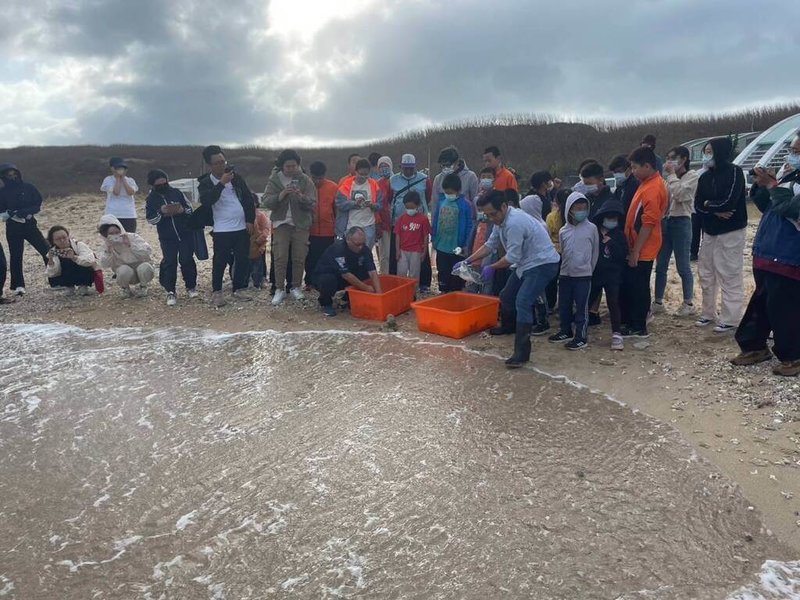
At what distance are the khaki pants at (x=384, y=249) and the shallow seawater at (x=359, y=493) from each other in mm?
2742

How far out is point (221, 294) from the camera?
755 cm

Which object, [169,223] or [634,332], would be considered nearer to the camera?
[634,332]

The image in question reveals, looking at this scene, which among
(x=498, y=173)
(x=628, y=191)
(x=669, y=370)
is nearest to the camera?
(x=669, y=370)

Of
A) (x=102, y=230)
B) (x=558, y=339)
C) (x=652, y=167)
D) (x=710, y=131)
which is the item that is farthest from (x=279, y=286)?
(x=710, y=131)

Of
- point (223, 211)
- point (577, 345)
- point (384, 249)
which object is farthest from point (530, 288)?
point (223, 211)

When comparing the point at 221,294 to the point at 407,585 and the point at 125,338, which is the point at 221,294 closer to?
the point at 125,338

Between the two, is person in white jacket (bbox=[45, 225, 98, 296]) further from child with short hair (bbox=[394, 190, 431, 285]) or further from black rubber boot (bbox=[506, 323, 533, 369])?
black rubber boot (bbox=[506, 323, 533, 369])

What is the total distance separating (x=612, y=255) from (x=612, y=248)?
2.5 inches

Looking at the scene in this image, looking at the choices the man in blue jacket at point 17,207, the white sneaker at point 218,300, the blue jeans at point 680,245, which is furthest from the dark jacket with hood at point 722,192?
the man in blue jacket at point 17,207

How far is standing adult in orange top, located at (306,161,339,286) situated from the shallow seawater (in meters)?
→ 2.53

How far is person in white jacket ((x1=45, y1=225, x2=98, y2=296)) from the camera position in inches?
307

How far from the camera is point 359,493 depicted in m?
3.44

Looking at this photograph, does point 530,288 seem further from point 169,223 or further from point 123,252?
point 123,252

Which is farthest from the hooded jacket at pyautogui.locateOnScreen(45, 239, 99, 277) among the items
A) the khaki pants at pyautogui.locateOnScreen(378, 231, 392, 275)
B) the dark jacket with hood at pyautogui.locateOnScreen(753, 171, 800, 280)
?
the dark jacket with hood at pyautogui.locateOnScreen(753, 171, 800, 280)
